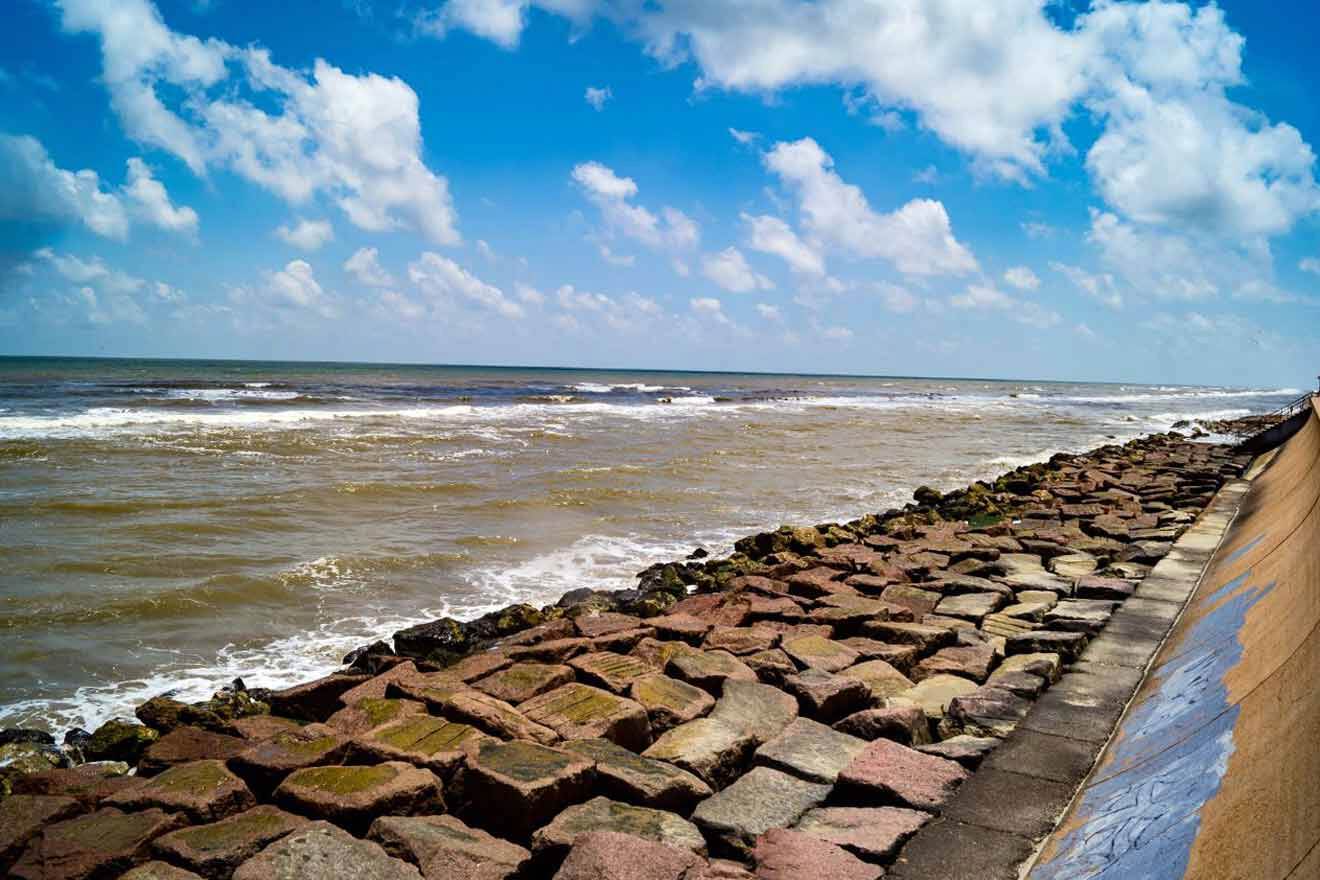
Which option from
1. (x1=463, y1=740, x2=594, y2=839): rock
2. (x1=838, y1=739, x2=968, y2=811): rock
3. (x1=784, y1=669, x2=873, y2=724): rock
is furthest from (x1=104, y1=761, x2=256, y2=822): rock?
(x1=784, y1=669, x2=873, y2=724): rock

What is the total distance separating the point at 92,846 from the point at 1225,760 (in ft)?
13.1

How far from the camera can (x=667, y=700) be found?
169 inches

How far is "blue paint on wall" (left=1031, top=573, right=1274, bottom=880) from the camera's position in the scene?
2232mm

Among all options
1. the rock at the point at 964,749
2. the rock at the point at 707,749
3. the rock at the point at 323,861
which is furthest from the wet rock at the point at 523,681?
the rock at the point at 964,749

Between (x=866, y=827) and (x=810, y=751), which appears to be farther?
(x=810, y=751)

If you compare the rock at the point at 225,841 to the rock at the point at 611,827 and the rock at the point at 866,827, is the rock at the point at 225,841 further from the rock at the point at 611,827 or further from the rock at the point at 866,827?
the rock at the point at 866,827

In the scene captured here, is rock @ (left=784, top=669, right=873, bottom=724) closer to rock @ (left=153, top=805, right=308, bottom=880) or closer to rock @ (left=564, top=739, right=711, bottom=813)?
rock @ (left=564, top=739, right=711, bottom=813)

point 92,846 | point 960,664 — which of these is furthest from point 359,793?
point 960,664

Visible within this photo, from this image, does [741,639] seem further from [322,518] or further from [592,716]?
[322,518]

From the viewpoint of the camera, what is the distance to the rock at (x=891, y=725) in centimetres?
387

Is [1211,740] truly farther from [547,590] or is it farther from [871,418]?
[871,418]

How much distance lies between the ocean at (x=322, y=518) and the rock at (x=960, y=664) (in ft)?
12.6

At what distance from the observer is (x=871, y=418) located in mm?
34594

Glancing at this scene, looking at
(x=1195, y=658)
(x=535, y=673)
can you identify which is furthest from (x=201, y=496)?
(x=1195, y=658)
